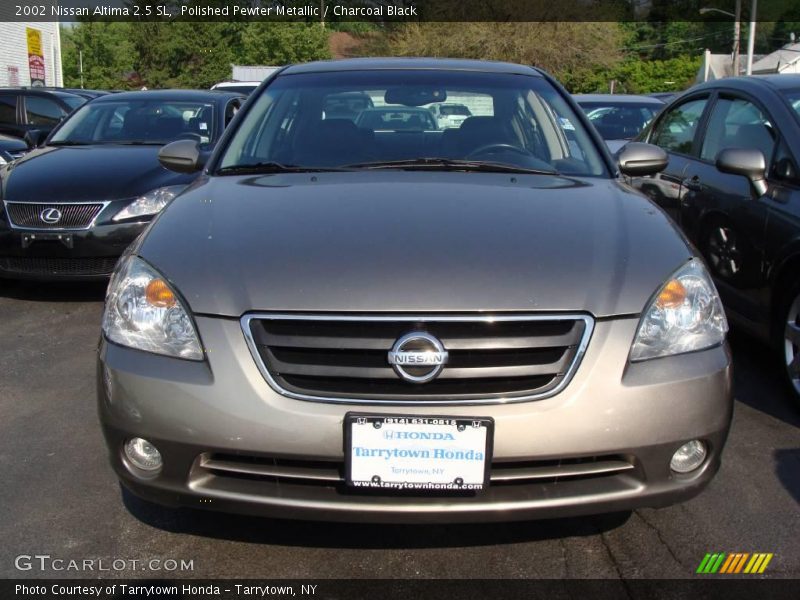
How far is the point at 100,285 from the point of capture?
6637 mm

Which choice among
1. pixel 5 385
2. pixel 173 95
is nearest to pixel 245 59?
pixel 173 95

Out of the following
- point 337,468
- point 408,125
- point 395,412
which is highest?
point 408,125

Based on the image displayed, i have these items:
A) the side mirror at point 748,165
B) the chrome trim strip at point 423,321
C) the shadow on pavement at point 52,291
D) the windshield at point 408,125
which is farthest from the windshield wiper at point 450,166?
the shadow on pavement at point 52,291

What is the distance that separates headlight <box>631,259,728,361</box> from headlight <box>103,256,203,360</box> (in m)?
1.24

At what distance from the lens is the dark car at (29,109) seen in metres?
11.8

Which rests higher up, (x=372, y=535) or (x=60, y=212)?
(x=60, y=212)

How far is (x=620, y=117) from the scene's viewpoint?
10.5 m

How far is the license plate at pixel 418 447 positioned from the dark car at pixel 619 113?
857 centimetres

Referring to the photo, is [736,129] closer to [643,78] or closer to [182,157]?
[182,157]

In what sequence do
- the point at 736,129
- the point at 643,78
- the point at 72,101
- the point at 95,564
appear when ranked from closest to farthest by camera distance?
the point at 95,564
the point at 736,129
the point at 72,101
the point at 643,78

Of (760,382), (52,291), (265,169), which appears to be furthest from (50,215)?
(760,382)

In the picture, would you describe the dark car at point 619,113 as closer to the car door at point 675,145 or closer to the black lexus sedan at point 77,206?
the car door at point 675,145

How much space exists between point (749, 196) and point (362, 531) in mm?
2810

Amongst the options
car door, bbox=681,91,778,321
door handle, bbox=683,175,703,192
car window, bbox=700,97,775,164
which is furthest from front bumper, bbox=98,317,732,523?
door handle, bbox=683,175,703,192
